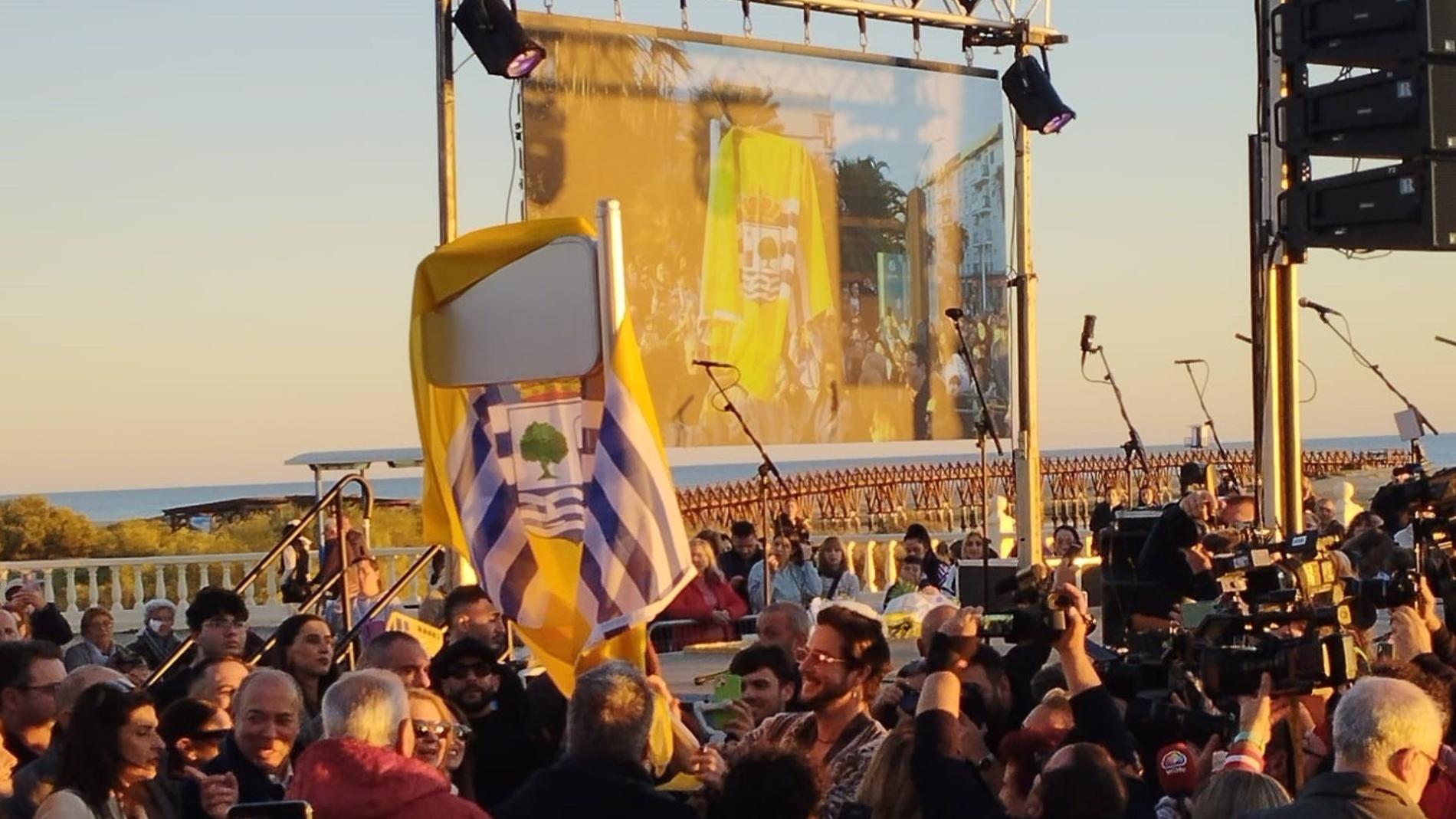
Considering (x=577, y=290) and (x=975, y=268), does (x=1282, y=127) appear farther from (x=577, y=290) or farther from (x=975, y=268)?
(x=975, y=268)

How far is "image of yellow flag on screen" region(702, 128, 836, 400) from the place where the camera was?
15727 millimetres

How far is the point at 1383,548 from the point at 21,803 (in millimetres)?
5676

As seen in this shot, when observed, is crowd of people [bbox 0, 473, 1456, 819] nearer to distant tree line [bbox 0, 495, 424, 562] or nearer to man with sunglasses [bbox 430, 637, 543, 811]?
man with sunglasses [bbox 430, 637, 543, 811]

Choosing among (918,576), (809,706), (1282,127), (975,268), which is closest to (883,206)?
(975,268)

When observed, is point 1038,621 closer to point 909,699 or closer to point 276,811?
point 909,699

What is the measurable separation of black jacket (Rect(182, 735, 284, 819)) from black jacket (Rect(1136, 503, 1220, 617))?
15.5 feet

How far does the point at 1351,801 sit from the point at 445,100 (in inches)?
369

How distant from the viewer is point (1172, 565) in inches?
382

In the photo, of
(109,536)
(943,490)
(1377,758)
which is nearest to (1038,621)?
(1377,758)

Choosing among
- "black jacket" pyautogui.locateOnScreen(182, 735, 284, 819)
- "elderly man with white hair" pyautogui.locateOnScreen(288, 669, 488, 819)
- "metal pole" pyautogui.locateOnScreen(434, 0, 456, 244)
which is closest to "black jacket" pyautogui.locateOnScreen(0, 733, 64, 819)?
"black jacket" pyautogui.locateOnScreen(182, 735, 284, 819)

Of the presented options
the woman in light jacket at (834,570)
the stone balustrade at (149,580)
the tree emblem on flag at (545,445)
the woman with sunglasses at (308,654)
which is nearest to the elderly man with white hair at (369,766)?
the woman with sunglasses at (308,654)

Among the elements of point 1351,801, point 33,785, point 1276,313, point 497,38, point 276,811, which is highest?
point 497,38

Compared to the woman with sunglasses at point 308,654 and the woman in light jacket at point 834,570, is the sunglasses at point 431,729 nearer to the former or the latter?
the woman with sunglasses at point 308,654

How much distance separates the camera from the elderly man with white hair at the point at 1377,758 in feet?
14.7
